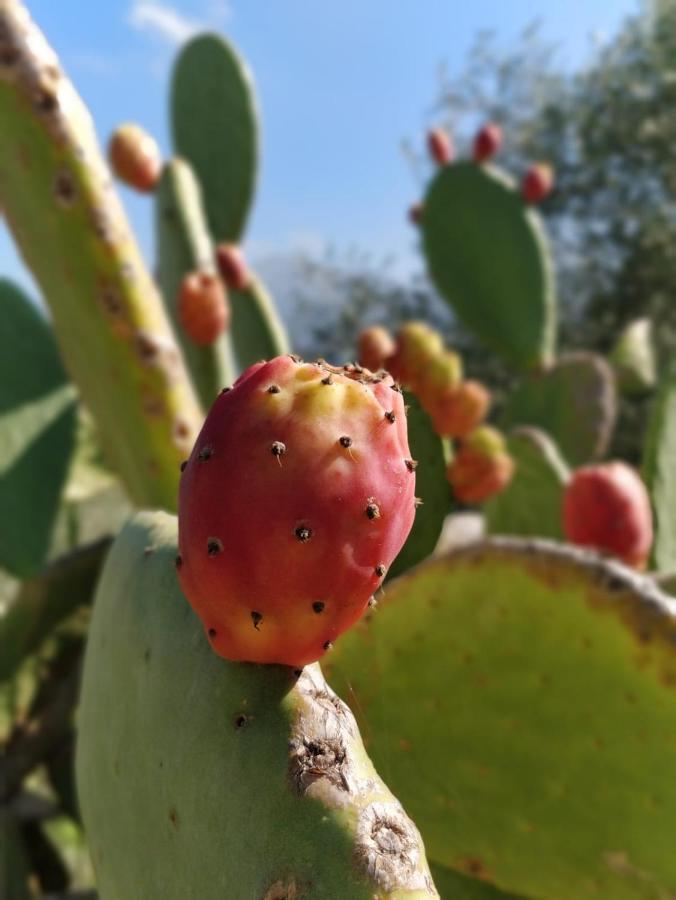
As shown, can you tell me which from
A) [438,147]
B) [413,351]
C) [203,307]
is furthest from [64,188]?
[438,147]

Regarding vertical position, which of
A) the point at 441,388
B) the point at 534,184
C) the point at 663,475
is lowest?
the point at 534,184

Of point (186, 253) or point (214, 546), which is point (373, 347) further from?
point (186, 253)

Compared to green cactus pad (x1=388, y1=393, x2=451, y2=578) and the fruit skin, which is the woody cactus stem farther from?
green cactus pad (x1=388, y1=393, x2=451, y2=578)

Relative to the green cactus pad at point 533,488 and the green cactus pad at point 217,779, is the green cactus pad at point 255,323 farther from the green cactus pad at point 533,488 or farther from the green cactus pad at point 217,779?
the green cactus pad at point 217,779

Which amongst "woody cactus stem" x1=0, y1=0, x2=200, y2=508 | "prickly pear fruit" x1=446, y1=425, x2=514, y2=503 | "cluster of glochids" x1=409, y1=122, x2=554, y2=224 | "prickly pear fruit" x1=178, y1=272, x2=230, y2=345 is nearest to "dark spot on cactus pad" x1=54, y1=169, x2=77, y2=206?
"woody cactus stem" x1=0, y1=0, x2=200, y2=508

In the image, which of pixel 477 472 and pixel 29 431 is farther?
pixel 29 431

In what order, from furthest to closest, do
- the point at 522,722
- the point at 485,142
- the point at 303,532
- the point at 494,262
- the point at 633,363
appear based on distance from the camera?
the point at 633,363 → the point at 494,262 → the point at 485,142 → the point at 522,722 → the point at 303,532
